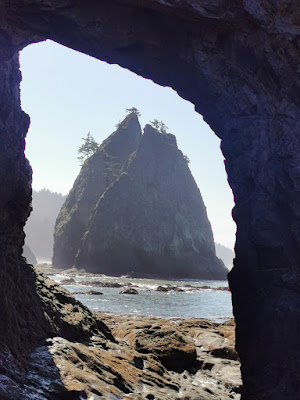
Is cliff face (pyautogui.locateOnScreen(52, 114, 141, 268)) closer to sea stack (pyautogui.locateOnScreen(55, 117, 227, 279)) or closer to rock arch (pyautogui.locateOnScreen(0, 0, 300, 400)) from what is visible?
sea stack (pyautogui.locateOnScreen(55, 117, 227, 279))

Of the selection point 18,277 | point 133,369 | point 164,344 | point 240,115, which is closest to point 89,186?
point 164,344

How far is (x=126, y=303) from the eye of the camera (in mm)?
34688

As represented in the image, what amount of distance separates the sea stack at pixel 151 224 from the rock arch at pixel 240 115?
6157 centimetres

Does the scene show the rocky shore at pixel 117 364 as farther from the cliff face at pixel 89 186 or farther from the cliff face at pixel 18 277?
the cliff face at pixel 89 186

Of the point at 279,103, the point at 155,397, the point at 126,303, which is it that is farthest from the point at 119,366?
the point at 126,303

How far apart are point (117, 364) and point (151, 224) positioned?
72.0 m

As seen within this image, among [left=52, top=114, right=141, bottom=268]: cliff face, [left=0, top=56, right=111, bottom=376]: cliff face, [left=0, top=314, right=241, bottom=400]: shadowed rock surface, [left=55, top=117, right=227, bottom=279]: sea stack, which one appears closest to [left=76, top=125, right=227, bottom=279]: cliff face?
[left=55, top=117, right=227, bottom=279]: sea stack

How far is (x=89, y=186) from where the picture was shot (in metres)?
96.0

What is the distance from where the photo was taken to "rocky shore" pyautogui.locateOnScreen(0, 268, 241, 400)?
24.6 feet

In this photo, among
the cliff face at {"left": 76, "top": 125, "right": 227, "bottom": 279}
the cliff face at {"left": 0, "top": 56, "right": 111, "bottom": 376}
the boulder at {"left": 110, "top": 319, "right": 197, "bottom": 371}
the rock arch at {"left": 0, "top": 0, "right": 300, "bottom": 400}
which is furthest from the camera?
the cliff face at {"left": 76, "top": 125, "right": 227, "bottom": 279}

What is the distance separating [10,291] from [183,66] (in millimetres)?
10063

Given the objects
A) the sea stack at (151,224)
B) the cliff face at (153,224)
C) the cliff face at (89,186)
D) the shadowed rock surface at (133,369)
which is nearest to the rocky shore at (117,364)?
the shadowed rock surface at (133,369)

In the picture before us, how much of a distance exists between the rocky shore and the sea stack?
5807 cm

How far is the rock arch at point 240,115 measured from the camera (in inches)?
393
